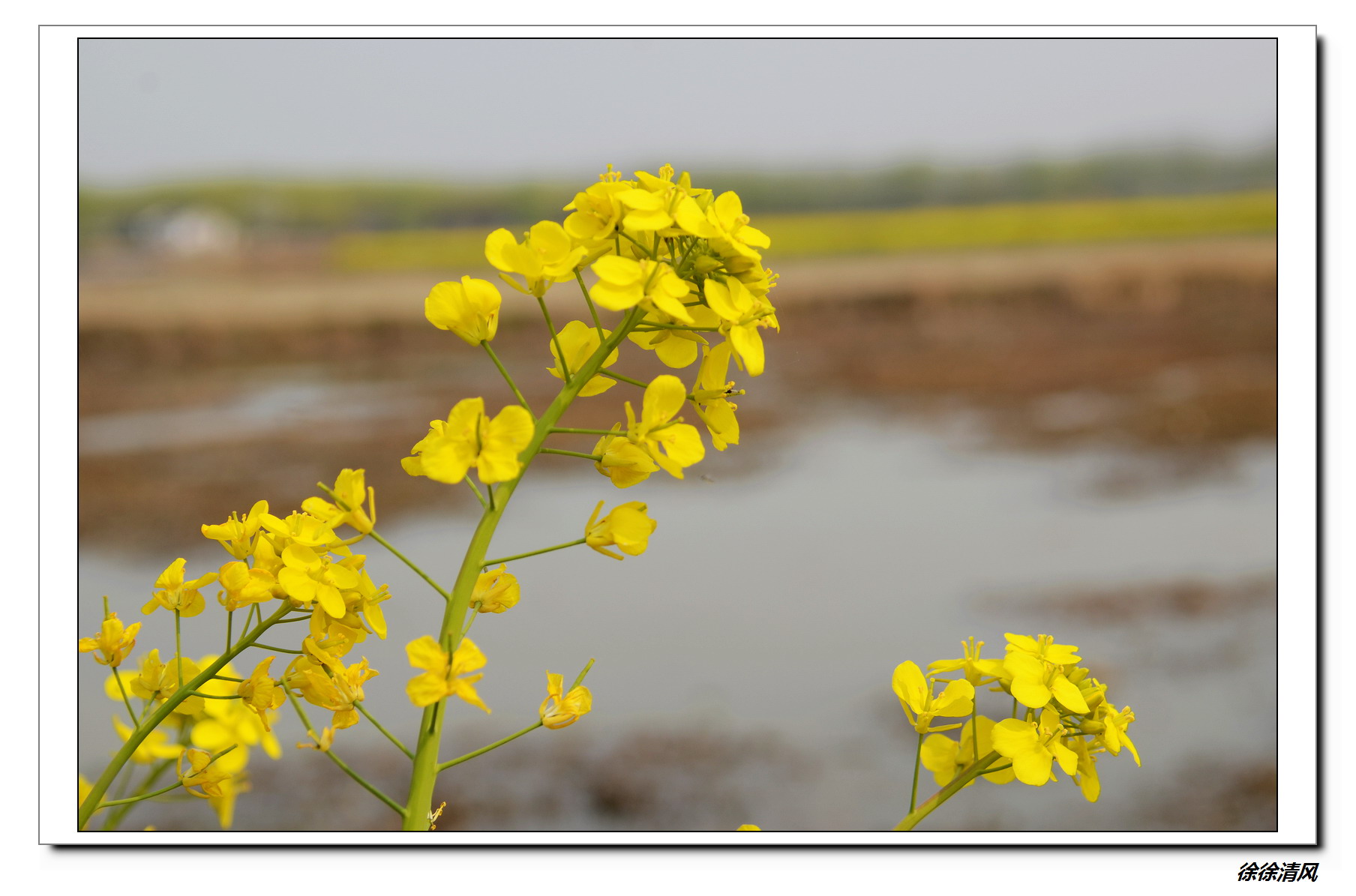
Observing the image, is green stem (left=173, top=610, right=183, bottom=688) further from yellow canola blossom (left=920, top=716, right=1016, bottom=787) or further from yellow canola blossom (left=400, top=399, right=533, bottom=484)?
yellow canola blossom (left=920, top=716, right=1016, bottom=787)

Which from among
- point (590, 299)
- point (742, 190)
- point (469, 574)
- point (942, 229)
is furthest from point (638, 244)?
point (942, 229)

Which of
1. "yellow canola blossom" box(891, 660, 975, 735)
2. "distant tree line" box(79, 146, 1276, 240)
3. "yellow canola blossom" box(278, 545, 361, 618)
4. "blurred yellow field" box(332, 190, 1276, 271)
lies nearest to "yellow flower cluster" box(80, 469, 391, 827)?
"yellow canola blossom" box(278, 545, 361, 618)

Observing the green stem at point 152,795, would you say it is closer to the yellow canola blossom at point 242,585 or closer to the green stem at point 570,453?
the yellow canola blossom at point 242,585

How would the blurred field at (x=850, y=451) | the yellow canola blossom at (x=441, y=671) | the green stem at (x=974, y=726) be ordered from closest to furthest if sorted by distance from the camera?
the yellow canola blossom at (x=441, y=671) → the green stem at (x=974, y=726) → the blurred field at (x=850, y=451)

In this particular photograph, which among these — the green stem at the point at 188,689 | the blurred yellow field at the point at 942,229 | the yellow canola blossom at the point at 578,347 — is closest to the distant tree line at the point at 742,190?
the blurred yellow field at the point at 942,229

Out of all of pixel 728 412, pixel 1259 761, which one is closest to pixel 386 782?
pixel 1259 761
